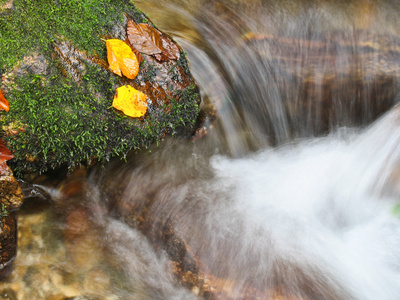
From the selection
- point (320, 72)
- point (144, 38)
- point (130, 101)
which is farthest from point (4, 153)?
point (320, 72)

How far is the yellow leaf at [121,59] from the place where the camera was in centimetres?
320

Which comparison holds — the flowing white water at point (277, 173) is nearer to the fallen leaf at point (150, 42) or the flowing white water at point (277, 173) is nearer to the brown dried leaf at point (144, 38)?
the fallen leaf at point (150, 42)

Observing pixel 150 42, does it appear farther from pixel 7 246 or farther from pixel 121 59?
pixel 7 246

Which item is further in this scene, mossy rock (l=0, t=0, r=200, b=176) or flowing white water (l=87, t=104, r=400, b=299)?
flowing white water (l=87, t=104, r=400, b=299)

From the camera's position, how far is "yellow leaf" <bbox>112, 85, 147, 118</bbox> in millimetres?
3176

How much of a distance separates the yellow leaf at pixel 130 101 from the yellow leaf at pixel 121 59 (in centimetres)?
14

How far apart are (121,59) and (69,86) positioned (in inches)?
20.9

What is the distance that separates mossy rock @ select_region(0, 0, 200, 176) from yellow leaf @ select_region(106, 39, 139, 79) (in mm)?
53

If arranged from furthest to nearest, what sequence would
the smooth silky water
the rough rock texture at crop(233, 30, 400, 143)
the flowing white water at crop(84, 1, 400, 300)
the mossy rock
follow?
1. the rough rock texture at crop(233, 30, 400, 143)
2. the flowing white water at crop(84, 1, 400, 300)
3. the smooth silky water
4. the mossy rock

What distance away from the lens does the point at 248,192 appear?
3.95 metres

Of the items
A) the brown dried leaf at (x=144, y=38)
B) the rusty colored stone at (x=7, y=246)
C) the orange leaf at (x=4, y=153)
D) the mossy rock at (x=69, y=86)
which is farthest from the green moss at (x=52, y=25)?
the rusty colored stone at (x=7, y=246)

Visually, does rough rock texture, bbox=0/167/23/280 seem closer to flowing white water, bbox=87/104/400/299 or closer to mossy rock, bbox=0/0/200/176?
mossy rock, bbox=0/0/200/176

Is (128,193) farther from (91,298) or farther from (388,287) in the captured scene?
(388,287)

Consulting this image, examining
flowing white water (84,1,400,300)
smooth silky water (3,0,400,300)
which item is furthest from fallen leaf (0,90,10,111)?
flowing white water (84,1,400,300)
